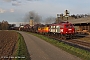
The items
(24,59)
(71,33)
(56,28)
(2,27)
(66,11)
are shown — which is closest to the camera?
(24,59)

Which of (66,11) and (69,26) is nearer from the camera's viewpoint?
(69,26)

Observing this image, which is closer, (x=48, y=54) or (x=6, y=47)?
(x=48, y=54)

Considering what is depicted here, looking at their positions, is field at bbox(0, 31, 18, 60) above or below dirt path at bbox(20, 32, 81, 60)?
above

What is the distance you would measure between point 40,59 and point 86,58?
3.35 metres

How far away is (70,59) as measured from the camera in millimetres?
13203

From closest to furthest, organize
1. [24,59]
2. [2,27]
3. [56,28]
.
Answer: [24,59] → [56,28] → [2,27]

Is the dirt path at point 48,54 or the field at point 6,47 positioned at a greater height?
the field at point 6,47

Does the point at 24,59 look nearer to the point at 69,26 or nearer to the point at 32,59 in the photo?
the point at 32,59

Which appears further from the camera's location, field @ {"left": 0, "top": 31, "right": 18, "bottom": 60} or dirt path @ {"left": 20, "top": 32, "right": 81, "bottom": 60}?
field @ {"left": 0, "top": 31, "right": 18, "bottom": 60}

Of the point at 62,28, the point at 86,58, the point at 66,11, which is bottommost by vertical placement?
the point at 86,58

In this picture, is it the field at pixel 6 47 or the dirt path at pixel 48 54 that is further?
the field at pixel 6 47

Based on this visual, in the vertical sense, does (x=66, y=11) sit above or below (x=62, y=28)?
above

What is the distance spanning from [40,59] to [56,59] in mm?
1120

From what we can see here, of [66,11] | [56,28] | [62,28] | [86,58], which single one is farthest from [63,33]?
[66,11]
